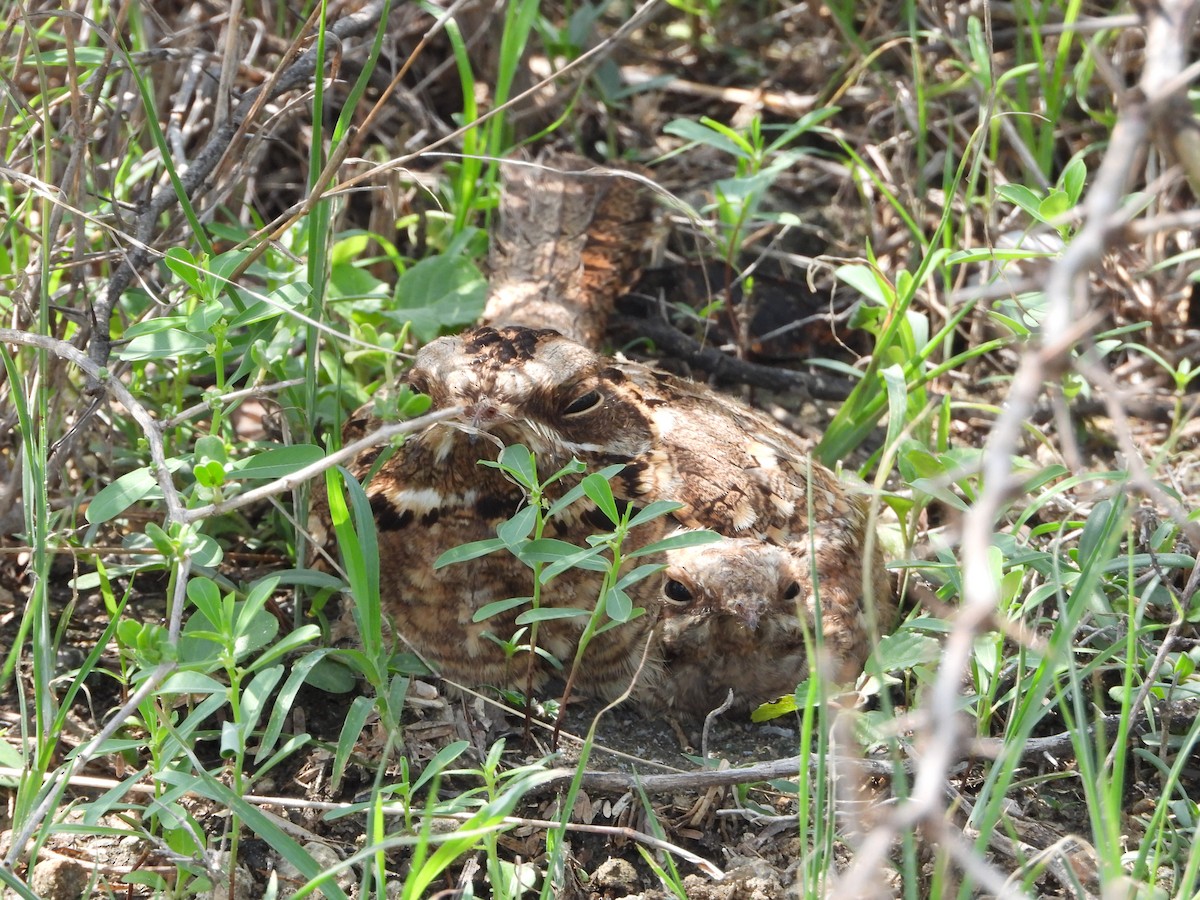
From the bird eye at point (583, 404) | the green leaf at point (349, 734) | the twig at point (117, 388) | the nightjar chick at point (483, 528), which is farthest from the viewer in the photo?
the bird eye at point (583, 404)

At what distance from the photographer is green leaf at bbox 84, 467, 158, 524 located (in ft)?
6.66

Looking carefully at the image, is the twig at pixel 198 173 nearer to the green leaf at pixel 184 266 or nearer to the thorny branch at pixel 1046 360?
the green leaf at pixel 184 266

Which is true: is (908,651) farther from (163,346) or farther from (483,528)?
(163,346)

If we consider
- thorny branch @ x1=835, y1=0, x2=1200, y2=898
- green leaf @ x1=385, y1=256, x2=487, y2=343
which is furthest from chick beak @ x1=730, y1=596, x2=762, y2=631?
thorny branch @ x1=835, y1=0, x2=1200, y2=898

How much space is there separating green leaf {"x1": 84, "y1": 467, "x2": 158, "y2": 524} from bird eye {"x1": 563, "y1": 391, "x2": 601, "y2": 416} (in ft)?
2.83

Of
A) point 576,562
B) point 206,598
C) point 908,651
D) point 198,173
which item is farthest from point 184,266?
point 908,651

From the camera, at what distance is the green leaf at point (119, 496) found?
2.03m

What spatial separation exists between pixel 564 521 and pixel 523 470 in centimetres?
45

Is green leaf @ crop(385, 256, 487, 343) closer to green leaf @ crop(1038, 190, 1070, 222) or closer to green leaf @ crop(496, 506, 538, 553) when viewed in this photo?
green leaf @ crop(496, 506, 538, 553)

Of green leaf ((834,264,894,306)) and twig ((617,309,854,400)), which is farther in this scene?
twig ((617,309,854,400))

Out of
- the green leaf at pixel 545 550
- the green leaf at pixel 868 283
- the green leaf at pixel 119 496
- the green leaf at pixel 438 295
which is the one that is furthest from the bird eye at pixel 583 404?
the green leaf at pixel 119 496

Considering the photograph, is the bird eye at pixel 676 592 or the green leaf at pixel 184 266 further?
the bird eye at pixel 676 592

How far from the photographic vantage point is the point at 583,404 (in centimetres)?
260

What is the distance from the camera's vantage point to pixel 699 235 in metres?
3.73
